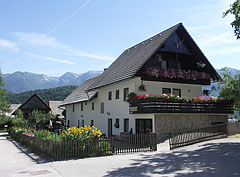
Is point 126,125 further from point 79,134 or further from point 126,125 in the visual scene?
point 79,134

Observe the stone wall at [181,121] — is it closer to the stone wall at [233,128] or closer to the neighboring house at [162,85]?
the neighboring house at [162,85]

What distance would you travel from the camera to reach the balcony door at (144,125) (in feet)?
68.9

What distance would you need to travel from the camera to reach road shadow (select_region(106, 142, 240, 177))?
936 cm

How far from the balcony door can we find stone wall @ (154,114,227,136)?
1110 mm

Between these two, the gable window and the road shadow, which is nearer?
the road shadow

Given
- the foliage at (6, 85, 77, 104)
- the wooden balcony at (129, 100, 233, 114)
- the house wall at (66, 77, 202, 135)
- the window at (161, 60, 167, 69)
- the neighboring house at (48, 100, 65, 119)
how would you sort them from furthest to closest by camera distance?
the foliage at (6, 85, 77, 104) < the neighboring house at (48, 100, 65, 119) < the window at (161, 60, 167, 69) < the house wall at (66, 77, 202, 135) < the wooden balcony at (129, 100, 233, 114)

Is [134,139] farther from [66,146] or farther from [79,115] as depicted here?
[79,115]

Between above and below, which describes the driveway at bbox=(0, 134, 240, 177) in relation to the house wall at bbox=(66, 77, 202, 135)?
below

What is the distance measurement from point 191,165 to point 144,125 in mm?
10873

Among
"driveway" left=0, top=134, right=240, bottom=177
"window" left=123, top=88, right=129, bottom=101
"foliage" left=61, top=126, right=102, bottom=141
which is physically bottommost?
"driveway" left=0, top=134, right=240, bottom=177

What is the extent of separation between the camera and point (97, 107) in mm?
30484

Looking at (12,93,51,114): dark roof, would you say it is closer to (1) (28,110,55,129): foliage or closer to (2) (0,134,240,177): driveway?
(1) (28,110,55,129): foliage

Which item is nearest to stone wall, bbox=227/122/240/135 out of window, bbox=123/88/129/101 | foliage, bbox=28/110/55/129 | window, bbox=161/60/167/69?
window, bbox=161/60/167/69

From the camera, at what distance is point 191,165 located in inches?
418
